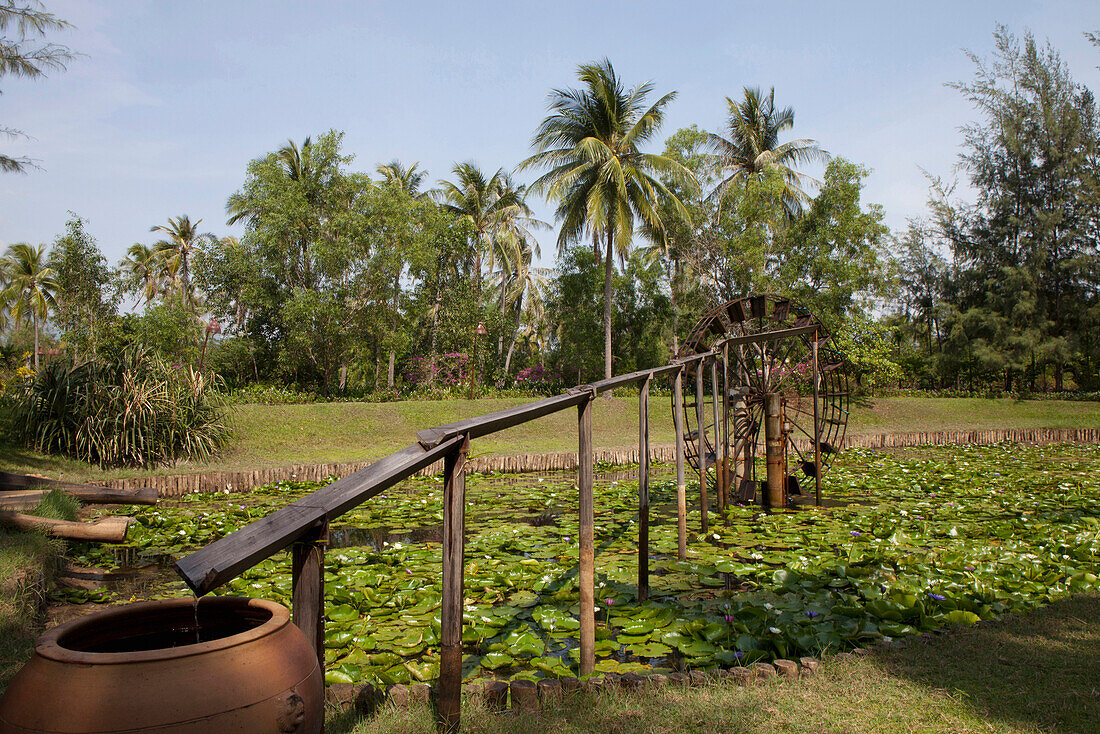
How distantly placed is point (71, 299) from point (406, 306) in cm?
1199

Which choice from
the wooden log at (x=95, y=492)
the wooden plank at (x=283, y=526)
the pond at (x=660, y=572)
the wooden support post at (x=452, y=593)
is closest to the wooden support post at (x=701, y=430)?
the pond at (x=660, y=572)

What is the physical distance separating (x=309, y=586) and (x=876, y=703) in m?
Answer: 2.17

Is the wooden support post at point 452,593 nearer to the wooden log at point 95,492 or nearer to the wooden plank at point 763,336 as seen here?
the wooden log at point 95,492

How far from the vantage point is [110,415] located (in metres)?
9.93

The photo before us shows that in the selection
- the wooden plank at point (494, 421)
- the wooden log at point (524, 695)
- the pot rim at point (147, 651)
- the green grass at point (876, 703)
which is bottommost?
the green grass at point (876, 703)

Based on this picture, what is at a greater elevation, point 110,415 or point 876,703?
point 110,415

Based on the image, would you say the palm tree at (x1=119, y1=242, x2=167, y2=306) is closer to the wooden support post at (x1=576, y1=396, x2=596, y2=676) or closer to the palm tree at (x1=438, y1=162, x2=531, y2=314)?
the palm tree at (x1=438, y1=162, x2=531, y2=314)

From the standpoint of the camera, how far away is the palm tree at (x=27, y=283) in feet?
108

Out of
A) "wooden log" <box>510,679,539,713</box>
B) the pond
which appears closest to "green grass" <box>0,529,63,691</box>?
the pond

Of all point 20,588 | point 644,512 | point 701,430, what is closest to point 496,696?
point 644,512

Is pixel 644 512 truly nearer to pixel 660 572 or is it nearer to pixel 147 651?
pixel 660 572

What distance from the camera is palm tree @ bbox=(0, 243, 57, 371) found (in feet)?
108

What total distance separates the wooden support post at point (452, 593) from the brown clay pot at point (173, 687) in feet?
2.23

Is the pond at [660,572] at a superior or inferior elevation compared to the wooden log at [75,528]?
inferior
